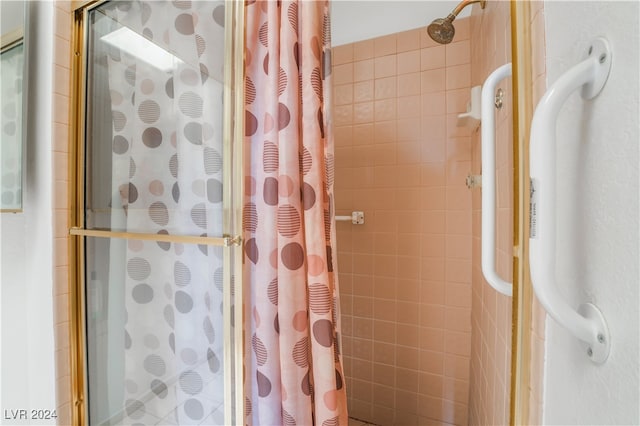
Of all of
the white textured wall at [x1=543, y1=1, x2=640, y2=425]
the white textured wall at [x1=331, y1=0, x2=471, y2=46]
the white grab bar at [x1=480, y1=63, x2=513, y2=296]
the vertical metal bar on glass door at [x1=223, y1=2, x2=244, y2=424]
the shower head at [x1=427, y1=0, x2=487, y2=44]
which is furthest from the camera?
the white textured wall at [x1=331, y1=0, x2=471, y2=46]

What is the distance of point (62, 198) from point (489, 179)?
128 centimetres

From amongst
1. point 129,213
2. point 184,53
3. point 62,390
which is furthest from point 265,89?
point 62,390

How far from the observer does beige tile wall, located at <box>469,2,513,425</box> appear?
684mm

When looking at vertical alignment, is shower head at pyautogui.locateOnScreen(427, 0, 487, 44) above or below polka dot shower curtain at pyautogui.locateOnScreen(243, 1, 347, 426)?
above

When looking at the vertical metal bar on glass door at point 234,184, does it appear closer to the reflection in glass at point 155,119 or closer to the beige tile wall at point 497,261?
the reflection in glass at point 155,119

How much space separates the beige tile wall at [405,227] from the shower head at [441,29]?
31 centimetres

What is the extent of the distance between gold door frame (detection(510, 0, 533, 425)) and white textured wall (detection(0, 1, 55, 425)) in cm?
130

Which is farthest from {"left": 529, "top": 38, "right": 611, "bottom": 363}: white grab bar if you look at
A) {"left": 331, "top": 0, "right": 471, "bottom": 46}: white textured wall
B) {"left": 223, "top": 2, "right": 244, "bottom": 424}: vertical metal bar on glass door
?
{"left": 331, "top": 0, "right": 471, "bottom": 46}: white textured wall

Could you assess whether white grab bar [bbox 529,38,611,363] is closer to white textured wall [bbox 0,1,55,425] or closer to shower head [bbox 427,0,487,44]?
shower head [bbox 427,0,487,44]

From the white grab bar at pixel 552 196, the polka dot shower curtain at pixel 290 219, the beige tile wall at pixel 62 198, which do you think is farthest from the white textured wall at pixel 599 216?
the beige tile wall at pixel 62 198

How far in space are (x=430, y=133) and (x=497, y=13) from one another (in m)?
0.61

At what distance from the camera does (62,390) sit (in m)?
0.93

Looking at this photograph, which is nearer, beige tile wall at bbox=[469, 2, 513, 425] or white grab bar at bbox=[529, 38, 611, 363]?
white grab bar at bbox=[529, 38, 611, 363]

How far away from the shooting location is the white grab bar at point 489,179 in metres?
0.47
